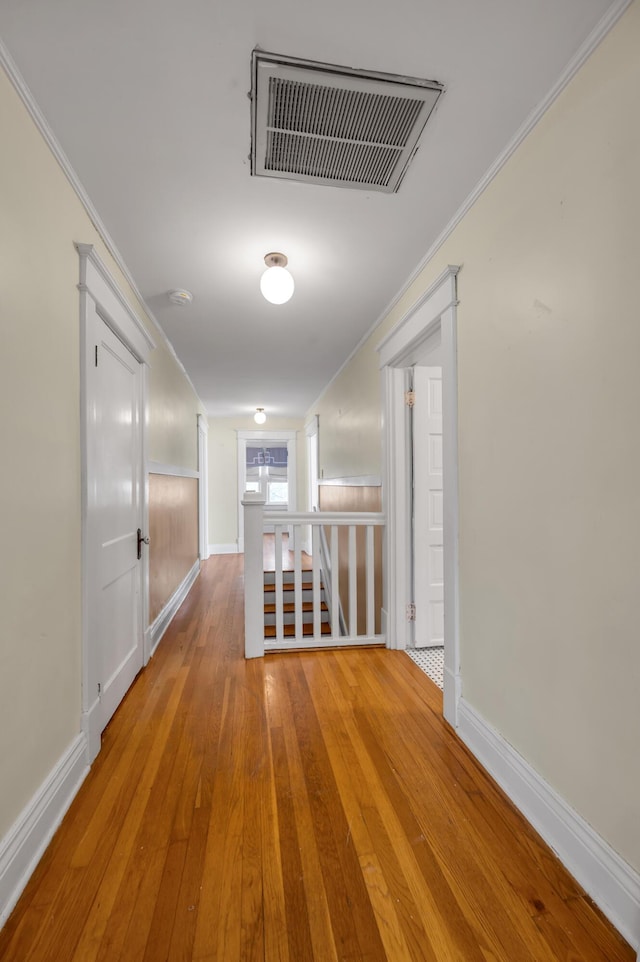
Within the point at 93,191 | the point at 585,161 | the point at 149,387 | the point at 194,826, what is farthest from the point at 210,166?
the point at 194,826

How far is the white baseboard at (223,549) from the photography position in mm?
6543

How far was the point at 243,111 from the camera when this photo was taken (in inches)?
48.1

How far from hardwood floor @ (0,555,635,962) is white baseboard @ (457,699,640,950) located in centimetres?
4

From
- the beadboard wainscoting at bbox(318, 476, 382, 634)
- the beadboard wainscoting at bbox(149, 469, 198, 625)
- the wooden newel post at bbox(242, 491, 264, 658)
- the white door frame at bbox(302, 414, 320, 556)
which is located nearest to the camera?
the wooden newel post at bbox(242, 491, 264, 658)

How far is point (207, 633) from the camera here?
3.00m

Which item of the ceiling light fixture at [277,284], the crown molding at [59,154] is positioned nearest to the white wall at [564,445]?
the ceiling light fixture at [277,284]

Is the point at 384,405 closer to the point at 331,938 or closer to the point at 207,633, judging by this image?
the point at 207,633

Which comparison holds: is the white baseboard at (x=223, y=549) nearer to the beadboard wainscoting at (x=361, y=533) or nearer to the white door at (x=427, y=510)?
the beadboard wainscoting at (x=361, y=533)

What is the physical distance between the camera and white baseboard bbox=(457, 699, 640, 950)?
965mm

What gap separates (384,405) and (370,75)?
1720 millimetres

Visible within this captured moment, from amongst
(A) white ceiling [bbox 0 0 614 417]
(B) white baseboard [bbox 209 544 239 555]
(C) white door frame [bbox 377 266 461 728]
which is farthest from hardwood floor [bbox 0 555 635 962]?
(B) white baseboard [bbox 209 544 239 555]

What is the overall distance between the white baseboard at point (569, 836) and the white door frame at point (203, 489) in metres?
4.61

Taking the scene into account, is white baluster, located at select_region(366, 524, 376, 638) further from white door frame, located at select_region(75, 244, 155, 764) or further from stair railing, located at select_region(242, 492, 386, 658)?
white door frame, located at select_region(75, 244, 155, 764)

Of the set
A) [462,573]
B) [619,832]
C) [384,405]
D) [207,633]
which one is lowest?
[207,633]
